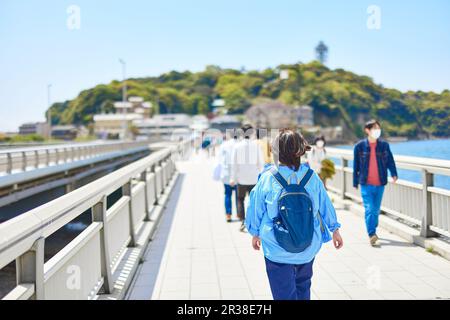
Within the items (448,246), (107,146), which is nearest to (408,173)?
(448,246)

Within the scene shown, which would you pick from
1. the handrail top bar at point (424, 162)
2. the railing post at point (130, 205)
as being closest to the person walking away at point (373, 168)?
the handrail top bar at point (424, 162)

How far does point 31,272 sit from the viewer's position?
254cm

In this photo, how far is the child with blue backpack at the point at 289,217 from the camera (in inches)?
114

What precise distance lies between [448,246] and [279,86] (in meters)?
168

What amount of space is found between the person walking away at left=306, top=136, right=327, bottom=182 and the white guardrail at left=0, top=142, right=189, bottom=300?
510 centimetres

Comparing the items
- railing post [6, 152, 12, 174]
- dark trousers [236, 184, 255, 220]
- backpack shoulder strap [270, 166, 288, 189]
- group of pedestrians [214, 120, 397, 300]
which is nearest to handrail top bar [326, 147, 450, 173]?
dark trousers [236, 184, 255, 220]

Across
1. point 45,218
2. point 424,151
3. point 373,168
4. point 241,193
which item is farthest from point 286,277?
point 241,193

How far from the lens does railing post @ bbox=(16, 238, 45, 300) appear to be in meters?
2.49

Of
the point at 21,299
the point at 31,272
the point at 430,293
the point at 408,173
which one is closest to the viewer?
the point at 21,299

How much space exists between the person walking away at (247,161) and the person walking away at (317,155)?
2.59 metres

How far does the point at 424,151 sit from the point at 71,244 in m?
4.35

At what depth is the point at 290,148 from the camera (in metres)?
3.09

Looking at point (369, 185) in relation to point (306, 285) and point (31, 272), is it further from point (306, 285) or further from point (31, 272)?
point (31, 272)

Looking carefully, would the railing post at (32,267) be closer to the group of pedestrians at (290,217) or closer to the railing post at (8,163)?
the group of pedestrians at (290,217)
